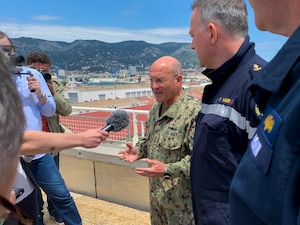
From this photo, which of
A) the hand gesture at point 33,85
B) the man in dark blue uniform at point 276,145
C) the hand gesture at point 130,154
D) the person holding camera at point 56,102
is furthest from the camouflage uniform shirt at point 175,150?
the person holding camera at point 56,102

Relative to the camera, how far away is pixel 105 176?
455 centimetres

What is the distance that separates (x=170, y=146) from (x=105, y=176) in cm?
229

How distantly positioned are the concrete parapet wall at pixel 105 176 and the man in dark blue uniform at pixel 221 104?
7.17ft

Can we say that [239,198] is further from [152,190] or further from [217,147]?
[152,190]

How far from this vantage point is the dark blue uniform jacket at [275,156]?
0.77m

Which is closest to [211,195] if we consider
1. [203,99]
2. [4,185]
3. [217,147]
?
[217,147]

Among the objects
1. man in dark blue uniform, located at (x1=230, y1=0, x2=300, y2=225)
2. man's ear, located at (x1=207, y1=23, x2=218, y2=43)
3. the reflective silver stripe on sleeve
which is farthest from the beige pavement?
man in dark blue uniform, located at (x1=230, y1=0, x2=300, y2=225)

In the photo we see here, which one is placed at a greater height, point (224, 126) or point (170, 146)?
point (224, 126)

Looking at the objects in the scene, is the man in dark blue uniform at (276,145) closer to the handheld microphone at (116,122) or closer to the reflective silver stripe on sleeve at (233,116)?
the reflective silver stripe on sleeve at (233,116)

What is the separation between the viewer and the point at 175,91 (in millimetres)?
2729

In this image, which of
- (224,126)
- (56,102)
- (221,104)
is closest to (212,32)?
(221,104)

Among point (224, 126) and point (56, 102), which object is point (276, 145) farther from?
point (56, 102)

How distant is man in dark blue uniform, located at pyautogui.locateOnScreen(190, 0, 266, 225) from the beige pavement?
2208 millimetres

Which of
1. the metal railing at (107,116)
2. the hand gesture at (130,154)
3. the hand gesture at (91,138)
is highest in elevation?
the hand gesture at (91,138)
